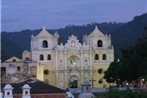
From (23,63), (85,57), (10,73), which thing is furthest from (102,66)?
(10,73)

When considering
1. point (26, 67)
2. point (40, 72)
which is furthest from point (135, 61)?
point (40, 72)

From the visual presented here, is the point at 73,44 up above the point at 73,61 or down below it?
above

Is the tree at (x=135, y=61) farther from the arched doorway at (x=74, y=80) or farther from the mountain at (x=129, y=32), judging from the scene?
the mountain at (x=129, y=32)

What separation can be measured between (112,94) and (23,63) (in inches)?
1798

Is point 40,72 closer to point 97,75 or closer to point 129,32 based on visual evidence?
point 97,75

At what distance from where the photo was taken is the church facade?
75.6 metres

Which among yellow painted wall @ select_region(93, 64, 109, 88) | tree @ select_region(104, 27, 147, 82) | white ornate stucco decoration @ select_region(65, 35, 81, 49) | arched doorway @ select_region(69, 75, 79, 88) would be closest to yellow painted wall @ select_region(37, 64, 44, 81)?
arched doorway @ select_region(69, 75, 79, 88)

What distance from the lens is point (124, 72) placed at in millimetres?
48344

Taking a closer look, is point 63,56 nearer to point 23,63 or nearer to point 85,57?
point 85,57

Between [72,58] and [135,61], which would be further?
[72,58]

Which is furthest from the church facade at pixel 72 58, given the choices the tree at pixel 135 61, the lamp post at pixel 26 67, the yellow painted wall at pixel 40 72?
the tree at pixel 135 61

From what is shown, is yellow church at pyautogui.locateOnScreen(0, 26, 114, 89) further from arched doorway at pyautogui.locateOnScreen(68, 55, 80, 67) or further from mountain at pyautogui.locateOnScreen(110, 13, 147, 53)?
mountain at pyautogui.locateOnScreen(110, 13, 147, 53)

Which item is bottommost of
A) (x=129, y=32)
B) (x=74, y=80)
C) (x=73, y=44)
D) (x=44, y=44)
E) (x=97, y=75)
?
(x=74, y=80)

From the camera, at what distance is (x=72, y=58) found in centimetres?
7712
